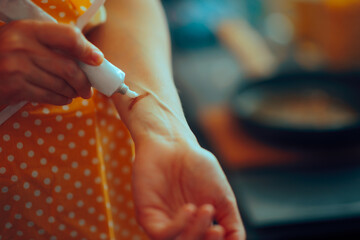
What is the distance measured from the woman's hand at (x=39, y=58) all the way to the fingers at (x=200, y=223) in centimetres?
17

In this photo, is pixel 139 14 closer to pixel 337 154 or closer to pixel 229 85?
pixel 337 154

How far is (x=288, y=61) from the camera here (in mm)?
1478

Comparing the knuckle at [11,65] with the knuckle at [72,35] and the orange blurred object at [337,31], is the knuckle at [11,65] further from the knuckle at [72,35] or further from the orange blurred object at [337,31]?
the orange blurred object at [337,31]

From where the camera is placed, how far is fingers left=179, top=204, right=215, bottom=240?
344 mm

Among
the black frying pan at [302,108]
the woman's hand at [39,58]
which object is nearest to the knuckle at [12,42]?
the woman's hand at [39,58]

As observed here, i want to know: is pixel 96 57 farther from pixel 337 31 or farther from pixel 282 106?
pixel 337 31

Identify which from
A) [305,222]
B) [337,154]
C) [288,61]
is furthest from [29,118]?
[288,61]

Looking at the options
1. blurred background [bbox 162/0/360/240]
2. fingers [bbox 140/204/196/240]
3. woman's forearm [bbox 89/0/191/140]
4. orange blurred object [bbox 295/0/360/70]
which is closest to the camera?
fingers [bbox 140/204/196/240]

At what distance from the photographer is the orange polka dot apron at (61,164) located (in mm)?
473

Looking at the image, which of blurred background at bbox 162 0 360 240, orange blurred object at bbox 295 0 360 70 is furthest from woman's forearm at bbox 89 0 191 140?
orange blurred object at bbox 295 0 360 70

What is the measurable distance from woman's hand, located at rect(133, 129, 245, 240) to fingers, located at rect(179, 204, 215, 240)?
0.03m

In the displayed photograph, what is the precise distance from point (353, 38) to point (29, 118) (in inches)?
47.4

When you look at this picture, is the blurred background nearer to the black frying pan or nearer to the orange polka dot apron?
Answer: the black frying pan

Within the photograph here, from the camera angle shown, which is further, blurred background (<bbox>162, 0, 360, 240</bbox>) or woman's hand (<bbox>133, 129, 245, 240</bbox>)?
blurred background (<bbox>162, 0, 360, 240</bbox>)
